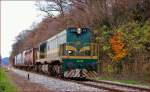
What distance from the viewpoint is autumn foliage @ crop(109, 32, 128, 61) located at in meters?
34.4

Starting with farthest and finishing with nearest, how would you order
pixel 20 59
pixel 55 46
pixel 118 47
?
pixel 20 59, pixel 55 46, pixel 118 47

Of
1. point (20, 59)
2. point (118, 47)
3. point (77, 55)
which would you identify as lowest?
point (77, 55)

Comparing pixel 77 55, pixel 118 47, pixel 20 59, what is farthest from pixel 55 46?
pixel 20 59

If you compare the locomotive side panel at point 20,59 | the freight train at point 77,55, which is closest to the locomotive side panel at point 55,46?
the freight train at point 77,55

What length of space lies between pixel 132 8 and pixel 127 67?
293 inches

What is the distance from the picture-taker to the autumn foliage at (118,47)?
34.4 m

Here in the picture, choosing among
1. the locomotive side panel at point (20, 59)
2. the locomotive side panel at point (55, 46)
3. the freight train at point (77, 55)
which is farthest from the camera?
the locomotive side panel at point (20, 59)

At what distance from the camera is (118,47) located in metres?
34.4

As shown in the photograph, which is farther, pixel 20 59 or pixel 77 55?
pixel 20 59

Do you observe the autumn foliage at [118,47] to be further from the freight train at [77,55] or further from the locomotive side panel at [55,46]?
the locomotive side panel at [55,46]

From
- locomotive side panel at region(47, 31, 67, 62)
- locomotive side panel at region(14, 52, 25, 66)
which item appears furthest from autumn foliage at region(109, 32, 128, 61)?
locomotive side panel at region(14, 52, 25, 66)

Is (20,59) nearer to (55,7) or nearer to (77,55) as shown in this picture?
(55,7)

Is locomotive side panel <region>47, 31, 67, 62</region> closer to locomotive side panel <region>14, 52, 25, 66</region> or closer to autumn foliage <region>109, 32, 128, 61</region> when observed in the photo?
autumn foliage <region>109, 32, 128, 61</region>

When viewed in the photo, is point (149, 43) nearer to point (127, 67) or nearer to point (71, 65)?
point (127, 67)
